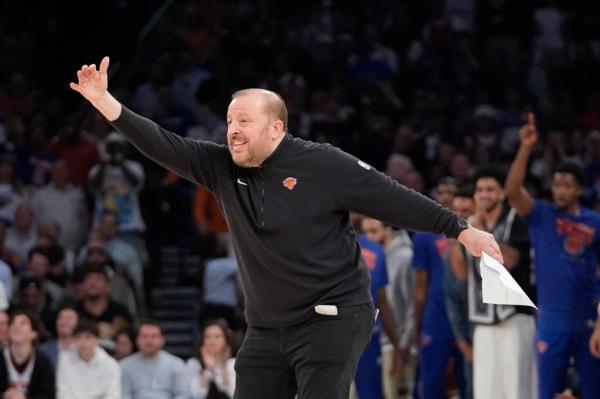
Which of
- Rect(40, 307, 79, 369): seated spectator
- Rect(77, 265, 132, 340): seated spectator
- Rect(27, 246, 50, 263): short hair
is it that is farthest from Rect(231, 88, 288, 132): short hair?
Rect(27, 246, 50, 263): short hair

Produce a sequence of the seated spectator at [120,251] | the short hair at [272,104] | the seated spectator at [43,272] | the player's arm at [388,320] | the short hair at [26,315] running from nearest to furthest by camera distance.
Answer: the short hair at [272,104], the short hair at [26,315], the player's arm at [388,320], the seated spectator at [43,272], the seated spectator at [120,251]

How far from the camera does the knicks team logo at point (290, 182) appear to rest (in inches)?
208

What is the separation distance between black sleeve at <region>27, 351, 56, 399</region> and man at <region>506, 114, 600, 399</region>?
3461mm

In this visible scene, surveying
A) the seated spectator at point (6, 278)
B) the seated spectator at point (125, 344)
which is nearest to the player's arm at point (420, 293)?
the seated spectator at point (125, 344)

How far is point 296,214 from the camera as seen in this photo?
17.2 feet

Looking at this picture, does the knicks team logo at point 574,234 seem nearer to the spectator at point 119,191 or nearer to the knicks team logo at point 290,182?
the knicks team logo at point 290,182

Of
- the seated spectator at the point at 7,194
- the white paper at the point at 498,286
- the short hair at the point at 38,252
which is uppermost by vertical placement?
the seated spectator at the point at 7,194

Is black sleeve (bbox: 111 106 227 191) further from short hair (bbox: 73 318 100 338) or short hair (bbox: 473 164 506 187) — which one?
short hair (bbox: 73 318 100 338)

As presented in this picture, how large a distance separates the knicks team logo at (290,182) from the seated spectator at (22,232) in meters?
6.98

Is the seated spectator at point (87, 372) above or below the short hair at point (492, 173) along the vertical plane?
below

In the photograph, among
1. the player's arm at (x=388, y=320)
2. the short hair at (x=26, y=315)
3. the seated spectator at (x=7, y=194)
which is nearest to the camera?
the short hair at (x=26, y=315)

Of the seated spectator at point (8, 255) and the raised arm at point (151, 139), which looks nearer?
the raised arm at point (151, 139)

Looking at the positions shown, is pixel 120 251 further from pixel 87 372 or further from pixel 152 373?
pixel 87 372

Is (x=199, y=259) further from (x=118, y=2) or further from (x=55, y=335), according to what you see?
(x=118, y=2)
